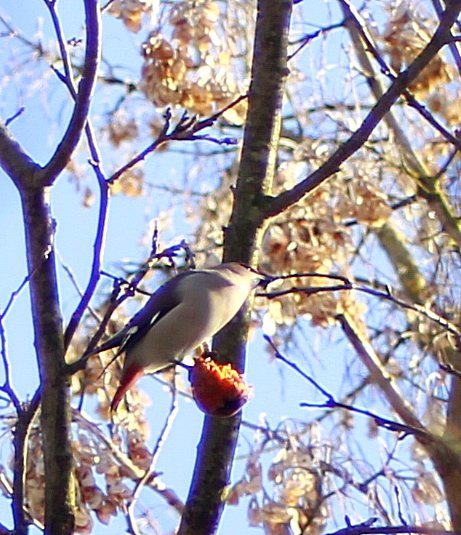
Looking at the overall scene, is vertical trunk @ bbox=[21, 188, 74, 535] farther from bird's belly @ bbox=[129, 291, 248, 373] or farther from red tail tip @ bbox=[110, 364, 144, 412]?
red tail tip @ bbox=[110, 364, 144, 412]

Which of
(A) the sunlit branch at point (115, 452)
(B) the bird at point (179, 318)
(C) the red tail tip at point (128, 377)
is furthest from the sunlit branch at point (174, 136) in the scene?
(A) the sunlit branch at point (115, 452)

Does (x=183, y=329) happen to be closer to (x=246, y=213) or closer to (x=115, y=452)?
(x=246, y=213)

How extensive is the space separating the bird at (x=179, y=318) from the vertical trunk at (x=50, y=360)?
0.29 metres

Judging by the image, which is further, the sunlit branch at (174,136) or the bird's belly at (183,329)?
the bird's belly at (183,329)

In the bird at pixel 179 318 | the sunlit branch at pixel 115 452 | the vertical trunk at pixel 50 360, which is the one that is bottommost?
the vertical trunk at pixel 50 360

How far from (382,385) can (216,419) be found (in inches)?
66.2

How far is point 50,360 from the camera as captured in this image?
69.7 inches

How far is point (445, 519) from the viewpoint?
3484 millimetres

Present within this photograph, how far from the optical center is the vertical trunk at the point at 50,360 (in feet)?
5.64

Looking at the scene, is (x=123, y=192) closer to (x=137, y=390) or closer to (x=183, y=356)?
(x=137, y=390)

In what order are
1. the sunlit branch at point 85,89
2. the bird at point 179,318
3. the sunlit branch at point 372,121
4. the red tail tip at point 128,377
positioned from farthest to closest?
the red tail tip at point 128,377
the bird at point 179,318
the sunlit branch at point 372,121
the sunlit branch at point 85,89

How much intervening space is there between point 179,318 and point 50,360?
1.64 ft

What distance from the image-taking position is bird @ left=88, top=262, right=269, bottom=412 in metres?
2.11

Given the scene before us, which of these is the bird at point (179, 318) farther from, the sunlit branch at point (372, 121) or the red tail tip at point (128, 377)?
the sunlit branch at point (372, 121)
